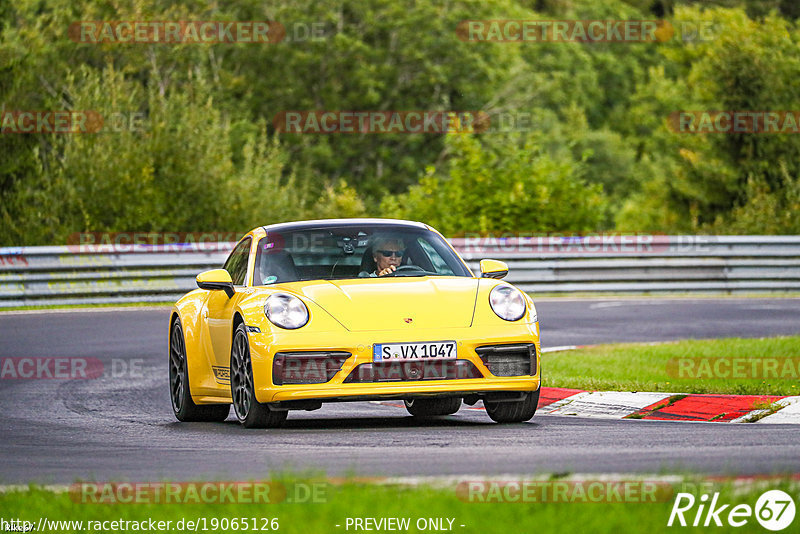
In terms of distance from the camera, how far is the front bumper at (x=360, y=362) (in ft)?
28.9

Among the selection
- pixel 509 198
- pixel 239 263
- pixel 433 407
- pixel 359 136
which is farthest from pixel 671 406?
pixel 359 136

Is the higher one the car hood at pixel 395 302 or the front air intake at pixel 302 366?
the car hood at pixel 395 302

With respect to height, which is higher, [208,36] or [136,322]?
[208,36]

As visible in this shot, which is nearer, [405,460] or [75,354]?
[405,460]

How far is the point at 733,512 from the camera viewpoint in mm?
5266

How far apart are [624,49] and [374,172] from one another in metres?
36.8

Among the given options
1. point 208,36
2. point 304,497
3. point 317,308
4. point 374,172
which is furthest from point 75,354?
point 374,172

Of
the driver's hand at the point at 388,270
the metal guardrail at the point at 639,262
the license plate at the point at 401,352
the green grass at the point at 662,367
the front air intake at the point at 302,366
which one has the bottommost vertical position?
the metal guardrail at the point at 639,262

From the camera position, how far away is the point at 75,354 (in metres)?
16.2

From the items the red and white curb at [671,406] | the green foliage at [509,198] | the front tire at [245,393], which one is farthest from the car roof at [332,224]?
the green foliage at [509,198]

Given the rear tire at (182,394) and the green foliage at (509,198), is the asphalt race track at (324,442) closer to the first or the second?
the rear tire at (182,394)

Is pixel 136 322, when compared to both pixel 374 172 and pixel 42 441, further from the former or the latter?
pixel 374 172

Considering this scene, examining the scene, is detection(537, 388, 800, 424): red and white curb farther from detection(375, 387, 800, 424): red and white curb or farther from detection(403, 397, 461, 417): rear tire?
detection(403, 397, 461, 417): rear tire

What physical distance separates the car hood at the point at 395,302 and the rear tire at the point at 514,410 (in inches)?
31.5
